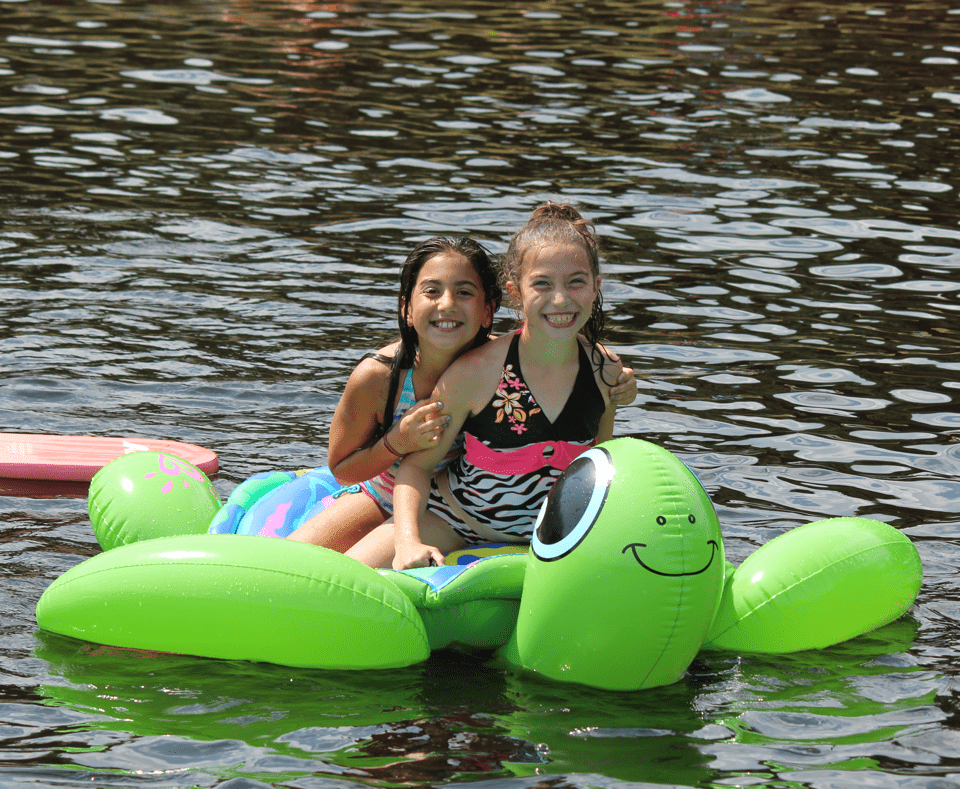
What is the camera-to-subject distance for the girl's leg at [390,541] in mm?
4863

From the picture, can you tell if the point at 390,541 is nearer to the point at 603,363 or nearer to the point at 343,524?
the point at 343,524

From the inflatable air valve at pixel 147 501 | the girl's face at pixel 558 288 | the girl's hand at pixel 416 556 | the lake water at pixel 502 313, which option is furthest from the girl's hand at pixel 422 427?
the inflatable air valve at pixel 147 501

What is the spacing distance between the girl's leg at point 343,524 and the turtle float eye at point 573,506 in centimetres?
105

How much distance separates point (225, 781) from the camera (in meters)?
3.61

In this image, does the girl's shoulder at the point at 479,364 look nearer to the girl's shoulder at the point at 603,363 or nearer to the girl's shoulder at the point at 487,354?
the girl's shoulder at the point at 487,354

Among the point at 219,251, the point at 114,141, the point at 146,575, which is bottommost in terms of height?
the point at 146,575

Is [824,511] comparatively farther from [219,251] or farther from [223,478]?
[219,251]

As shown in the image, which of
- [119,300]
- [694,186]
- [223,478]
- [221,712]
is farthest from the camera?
[694,186]

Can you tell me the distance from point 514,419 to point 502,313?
4331 millimetres

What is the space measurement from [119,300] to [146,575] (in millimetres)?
4840

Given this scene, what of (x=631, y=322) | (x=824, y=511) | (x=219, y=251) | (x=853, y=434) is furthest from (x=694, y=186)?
(x=824, y=511)

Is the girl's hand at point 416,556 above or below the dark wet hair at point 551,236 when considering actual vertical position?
below

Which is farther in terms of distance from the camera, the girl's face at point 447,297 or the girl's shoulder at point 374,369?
the girl's shoulder at point 374,369

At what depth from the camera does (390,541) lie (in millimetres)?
4883
